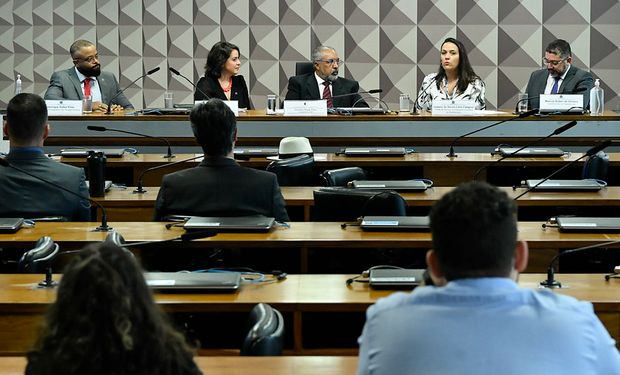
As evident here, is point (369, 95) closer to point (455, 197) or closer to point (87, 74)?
point (87, 74)

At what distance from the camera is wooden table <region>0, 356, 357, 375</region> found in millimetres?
2664

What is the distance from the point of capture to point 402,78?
10.9m

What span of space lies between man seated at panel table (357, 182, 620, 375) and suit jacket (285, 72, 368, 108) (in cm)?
721

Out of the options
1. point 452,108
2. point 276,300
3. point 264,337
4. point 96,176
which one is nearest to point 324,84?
point 452,108

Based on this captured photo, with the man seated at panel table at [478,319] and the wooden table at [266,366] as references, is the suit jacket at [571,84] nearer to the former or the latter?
the wooden table at [266,366]

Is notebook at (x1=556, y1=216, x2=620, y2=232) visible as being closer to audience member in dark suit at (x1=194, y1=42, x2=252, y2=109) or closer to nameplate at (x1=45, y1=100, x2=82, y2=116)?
nameplate at (x1=45, y1=100, x2=82, y2=116)

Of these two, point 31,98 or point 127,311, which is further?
point 31,98

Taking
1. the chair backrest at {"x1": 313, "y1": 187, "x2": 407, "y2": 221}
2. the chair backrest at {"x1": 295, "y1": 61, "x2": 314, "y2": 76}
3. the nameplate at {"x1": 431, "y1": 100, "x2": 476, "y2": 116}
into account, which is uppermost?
the chair backrest at {"x1": 295, "y1": 61, "x2": 314, "y2": 76}

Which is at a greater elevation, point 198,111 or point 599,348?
point 198,111

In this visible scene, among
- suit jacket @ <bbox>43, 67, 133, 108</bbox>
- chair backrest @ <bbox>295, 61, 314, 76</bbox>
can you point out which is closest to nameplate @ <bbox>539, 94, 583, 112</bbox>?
chair backrest @ <bbox>295, 61, 314, 76</bbox>

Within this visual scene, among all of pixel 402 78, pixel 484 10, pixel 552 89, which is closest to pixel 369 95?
pixel 402 78

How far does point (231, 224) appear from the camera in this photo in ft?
14.7

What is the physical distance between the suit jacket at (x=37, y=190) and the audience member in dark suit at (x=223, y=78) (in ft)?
13.7

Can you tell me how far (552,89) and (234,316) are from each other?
6.12 m
